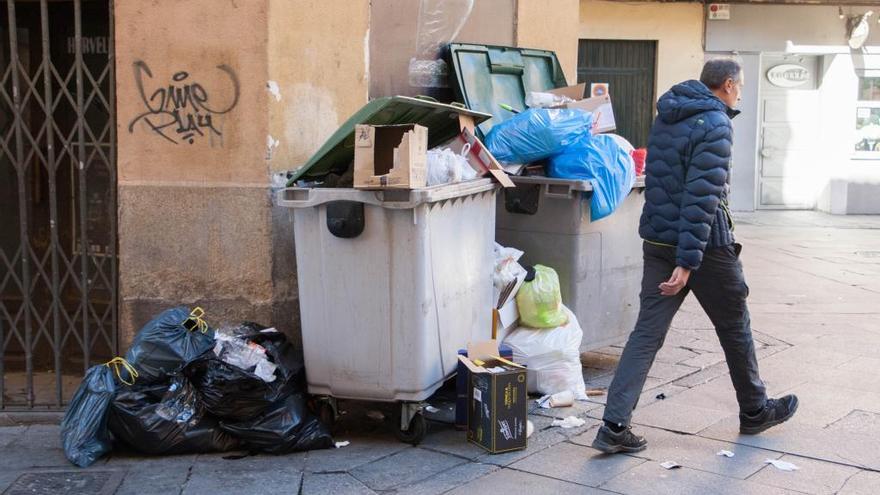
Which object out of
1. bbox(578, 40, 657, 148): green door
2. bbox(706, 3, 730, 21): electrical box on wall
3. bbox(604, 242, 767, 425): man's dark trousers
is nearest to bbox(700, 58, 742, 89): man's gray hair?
bbox(604, 242, 767, 425): man's dark trousers

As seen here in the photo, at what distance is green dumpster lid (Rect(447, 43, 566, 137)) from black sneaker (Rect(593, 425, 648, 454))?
8.83 ft

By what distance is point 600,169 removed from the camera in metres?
5.85

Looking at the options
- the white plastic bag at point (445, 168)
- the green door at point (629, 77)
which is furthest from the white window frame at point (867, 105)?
the white plastic bag at point (445, 168)

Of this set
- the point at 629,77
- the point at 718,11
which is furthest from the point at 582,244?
the point at 718,11

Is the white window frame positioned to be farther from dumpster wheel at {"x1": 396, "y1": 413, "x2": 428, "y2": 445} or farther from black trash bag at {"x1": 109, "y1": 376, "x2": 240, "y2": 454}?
black trash bag at {"x1": 109, "y1": 376, "x2": 240, "y2": 454}

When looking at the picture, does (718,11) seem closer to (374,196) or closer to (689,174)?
(689,174)

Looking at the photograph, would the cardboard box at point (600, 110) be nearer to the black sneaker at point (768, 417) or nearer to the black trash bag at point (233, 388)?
the black sneaker at point (768, 417)

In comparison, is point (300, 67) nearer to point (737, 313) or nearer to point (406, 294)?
point (406, 294)

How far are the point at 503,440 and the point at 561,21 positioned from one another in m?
4.43

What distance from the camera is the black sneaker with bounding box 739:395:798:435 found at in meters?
5.01

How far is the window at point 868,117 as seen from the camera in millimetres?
15266

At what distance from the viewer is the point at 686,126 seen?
15.0ft

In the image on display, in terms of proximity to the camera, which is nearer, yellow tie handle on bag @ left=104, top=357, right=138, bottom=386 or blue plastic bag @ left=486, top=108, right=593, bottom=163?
yellow tie handle on bag @ left=104, top=357, right=138, bottom=386

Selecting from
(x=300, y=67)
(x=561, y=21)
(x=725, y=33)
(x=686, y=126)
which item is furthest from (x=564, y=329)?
(x=725, y=33)
